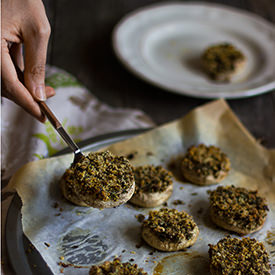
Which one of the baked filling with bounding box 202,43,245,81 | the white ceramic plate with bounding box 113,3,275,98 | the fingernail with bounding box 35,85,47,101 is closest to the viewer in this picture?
the fingernail with bounding box 35,85,47,101

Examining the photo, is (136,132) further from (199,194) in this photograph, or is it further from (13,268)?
(13,268)

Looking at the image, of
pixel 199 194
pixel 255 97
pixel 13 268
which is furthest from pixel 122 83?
pixel 13 268

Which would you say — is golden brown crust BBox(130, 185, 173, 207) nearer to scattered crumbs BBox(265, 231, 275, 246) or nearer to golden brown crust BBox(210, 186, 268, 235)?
golden brown crust BBox(210, 186, 268, 235)

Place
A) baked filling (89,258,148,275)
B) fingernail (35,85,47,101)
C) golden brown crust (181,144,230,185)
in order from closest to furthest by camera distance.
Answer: baked filling (89,258,148,275)
fingernail (35,85,47,101)
golden brown crust (181,144,230,185)

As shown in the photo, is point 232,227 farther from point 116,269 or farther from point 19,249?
point 19,249

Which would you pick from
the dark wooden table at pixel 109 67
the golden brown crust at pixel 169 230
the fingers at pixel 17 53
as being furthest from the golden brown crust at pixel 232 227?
the fingers at pixel 17 53

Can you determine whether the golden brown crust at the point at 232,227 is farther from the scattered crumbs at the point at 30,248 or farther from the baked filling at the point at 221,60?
the baked filling at the point at 221,60

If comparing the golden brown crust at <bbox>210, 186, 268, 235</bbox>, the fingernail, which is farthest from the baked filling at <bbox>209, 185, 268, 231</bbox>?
the fingernail

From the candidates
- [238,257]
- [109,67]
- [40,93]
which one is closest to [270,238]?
[238,257]
